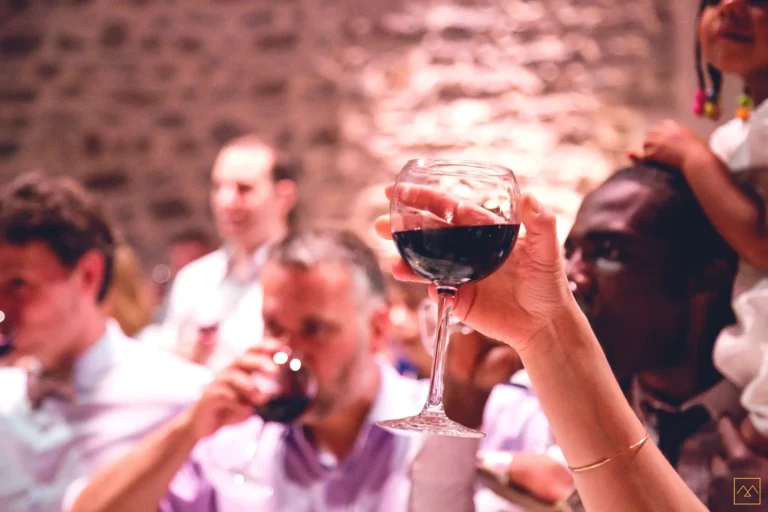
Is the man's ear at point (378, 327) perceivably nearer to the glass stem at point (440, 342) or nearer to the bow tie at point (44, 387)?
the bow tie at point (44, 387)

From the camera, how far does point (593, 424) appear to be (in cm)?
93

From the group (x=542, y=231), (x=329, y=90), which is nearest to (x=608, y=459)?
(x=542, y=231)

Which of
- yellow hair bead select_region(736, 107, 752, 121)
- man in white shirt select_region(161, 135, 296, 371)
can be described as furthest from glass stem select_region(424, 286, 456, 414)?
man in white shirt select_region(161, 135, 296, 371)

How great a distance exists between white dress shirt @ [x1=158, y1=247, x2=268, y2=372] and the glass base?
5.62 feet

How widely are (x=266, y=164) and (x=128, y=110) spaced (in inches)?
93.7

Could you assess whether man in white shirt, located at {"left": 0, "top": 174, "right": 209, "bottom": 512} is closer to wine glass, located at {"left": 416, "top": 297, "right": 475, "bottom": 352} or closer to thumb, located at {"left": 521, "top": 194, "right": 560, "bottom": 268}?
wine glass, located at {"left": 416, "top": 297, "right": 475, "bottom": 352}

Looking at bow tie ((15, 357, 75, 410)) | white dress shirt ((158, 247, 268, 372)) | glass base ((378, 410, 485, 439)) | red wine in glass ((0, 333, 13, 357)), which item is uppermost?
glass base ((378, 410, 485, 439))

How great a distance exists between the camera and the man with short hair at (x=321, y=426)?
138 cm

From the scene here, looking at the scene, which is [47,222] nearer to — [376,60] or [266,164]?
[266,164]

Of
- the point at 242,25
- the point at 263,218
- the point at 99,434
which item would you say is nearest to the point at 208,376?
the point at 99,434

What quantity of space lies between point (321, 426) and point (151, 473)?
320 millimetres

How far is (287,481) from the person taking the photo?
4.96ft

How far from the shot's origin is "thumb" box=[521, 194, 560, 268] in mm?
900

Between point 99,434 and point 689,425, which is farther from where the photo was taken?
point 99,434
